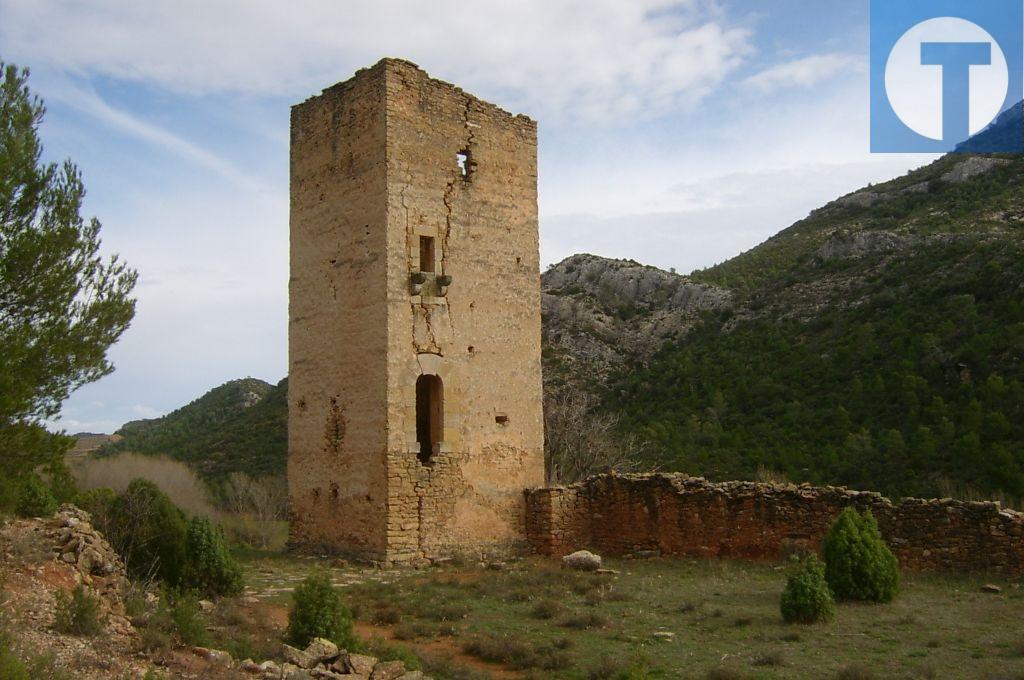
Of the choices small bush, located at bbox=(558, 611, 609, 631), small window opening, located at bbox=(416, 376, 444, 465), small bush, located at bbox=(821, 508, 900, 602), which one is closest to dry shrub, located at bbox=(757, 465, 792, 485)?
small window opening, located at bbox=(416, 376, 444, 465)

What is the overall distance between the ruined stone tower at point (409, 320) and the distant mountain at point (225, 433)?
15.6 metres

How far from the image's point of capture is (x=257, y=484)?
24.5 metres

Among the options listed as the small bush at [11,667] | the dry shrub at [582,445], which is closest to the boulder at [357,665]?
the small bush at [11,667]

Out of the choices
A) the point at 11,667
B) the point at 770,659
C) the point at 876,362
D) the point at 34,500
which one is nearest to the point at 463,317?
the point at 34,500

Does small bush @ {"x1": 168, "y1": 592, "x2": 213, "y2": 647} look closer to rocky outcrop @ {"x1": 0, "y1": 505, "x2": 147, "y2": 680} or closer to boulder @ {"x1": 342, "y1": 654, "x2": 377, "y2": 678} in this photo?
rocky outcrop @ {"x1": 0, "y1": 505, "x2": 147, "y2": 680}

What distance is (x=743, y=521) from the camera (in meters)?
12.6

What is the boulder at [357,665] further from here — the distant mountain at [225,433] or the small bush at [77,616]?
the distant mountain at [225,433]

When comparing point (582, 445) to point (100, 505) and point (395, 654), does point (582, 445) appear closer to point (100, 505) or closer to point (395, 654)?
point (100, 505)

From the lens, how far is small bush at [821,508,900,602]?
962 centimetres

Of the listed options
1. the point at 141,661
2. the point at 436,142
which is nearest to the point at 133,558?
the point at 141,661

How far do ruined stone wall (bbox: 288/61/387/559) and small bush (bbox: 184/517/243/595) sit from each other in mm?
3037

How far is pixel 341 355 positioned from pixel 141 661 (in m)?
7.28

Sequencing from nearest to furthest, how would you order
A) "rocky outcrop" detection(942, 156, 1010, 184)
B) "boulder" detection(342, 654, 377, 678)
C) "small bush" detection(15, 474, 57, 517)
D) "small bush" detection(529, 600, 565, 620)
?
"boulder" detection(342, 654, 377, 678), "small bush" detection(15, 474, 57, 517), "small bush" detection(529, 600, 565, 620), "rocky outcrop" detection(942, 156, 1010, 184)

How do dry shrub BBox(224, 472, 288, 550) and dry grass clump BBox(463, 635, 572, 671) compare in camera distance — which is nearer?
dry grass clump BBox(463, 635, 572, 671)
